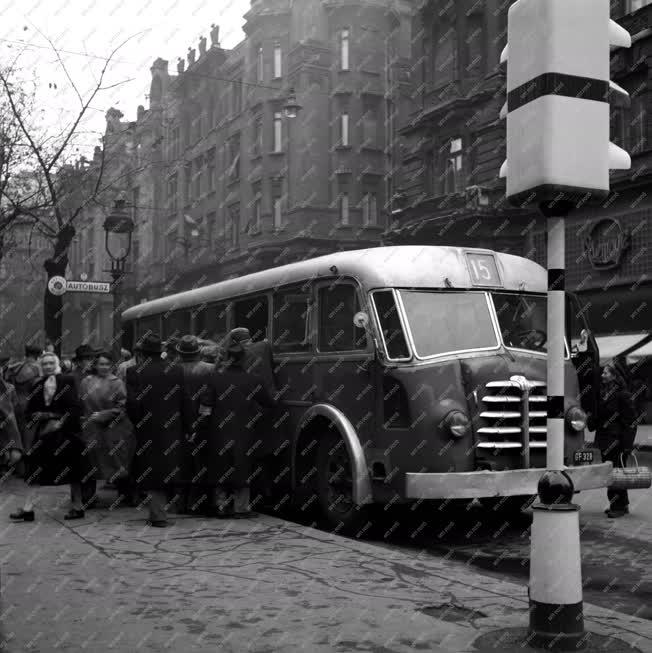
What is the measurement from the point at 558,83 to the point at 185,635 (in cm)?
348

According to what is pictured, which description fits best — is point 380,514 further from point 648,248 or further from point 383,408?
point 648,248

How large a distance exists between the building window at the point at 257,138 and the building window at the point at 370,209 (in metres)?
5.18

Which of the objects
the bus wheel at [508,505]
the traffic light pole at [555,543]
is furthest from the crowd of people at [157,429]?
the traffic light pole at [555,543]

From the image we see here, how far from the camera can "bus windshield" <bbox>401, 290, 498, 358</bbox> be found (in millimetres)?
8977

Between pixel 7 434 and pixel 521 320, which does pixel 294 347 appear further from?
pixel 7 434

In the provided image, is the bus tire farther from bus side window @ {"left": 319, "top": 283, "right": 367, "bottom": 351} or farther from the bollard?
the bollard

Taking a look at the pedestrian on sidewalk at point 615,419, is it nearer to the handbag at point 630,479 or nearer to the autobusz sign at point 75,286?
the handbag at point 630,479

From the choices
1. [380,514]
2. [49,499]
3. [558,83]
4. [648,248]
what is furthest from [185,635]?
[648,248]

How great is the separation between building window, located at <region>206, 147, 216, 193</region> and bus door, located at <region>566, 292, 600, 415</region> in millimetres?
39331

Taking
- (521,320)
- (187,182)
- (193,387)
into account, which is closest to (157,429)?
(193,387)

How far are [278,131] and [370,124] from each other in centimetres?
406

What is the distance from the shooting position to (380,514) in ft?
34.4

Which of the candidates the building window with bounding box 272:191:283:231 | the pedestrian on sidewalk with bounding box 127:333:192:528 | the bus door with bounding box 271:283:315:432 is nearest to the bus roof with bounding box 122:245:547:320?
the bus door with bounding box 271:283:315:432

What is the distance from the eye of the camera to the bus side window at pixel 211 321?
12.3 meters
